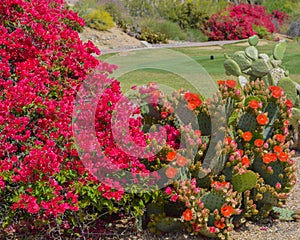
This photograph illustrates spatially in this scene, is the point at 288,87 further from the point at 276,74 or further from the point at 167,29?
the point at 167,29

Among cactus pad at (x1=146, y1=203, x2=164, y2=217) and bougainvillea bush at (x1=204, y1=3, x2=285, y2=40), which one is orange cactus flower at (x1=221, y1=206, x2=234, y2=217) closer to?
cactus pad at (x1=146, y1=203, x2=164, y2=217)

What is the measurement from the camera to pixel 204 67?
1400 centimetres

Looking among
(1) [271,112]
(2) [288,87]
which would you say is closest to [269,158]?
(1) [271,112]

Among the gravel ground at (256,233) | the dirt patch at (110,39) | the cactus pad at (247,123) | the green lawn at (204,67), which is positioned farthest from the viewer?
the dirt patch at (110,39)

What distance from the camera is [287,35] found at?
24734 mm

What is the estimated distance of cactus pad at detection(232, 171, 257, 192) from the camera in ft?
12.4

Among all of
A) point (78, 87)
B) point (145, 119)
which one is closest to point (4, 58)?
point (78, 87)

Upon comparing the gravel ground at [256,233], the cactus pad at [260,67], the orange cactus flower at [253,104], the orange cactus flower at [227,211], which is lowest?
the gravel ground at [256,233]

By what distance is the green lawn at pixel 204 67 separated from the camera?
37.7 ft

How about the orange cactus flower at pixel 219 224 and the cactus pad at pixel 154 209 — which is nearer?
the orange cactus flower at pixel 219 224

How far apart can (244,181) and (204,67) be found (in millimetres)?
10369

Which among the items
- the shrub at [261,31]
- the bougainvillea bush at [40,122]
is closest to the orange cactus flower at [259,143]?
the bougainvillea bush at [40,122]

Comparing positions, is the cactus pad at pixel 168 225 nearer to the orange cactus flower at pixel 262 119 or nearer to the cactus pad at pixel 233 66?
the orange cactus flower at pixel 262 119

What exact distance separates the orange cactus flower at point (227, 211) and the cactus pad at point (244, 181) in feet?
0.67
